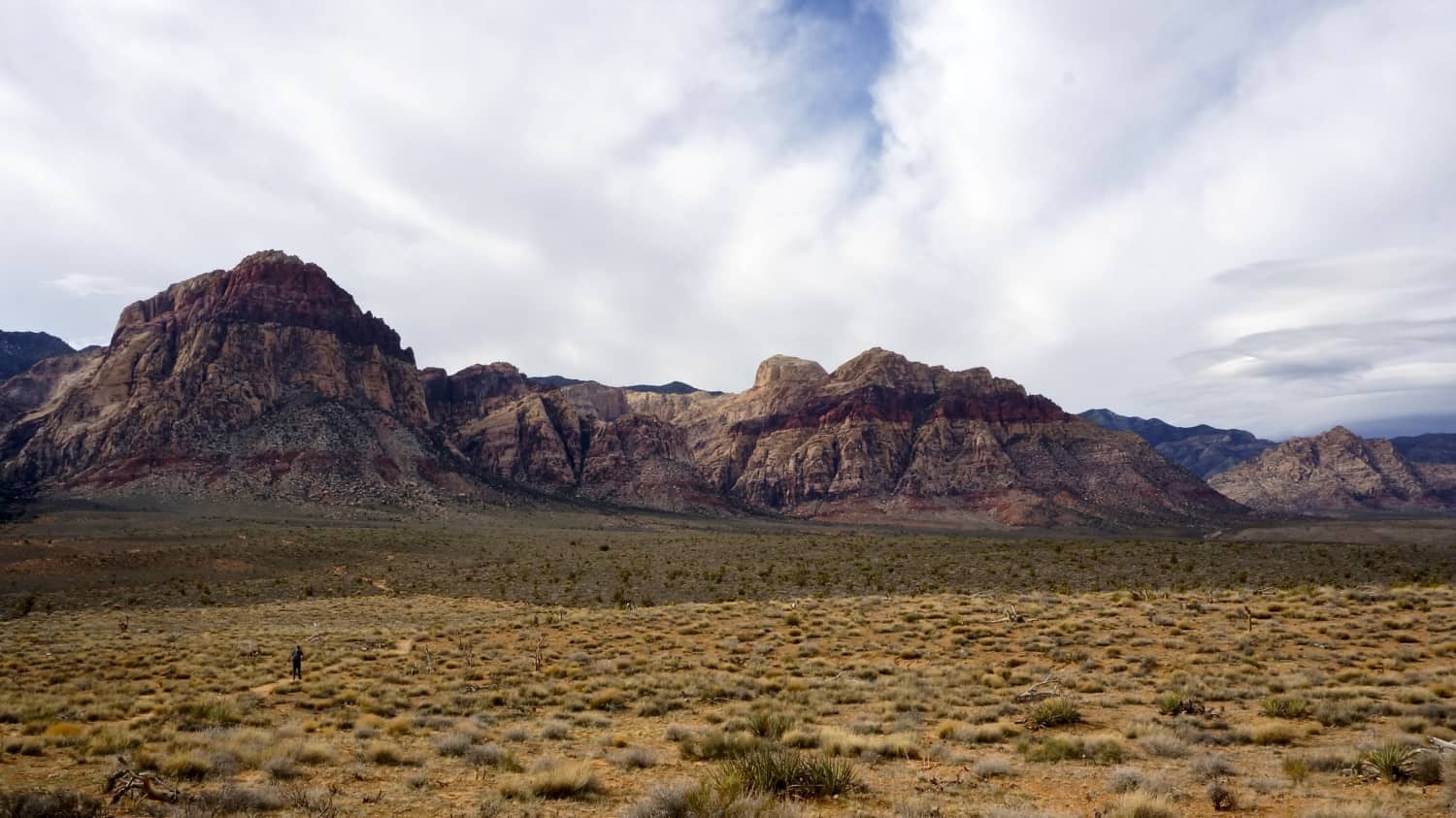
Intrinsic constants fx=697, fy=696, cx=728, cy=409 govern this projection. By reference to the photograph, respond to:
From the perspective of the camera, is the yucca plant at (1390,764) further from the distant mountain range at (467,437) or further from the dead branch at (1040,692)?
the distant mountain range at (467,437)

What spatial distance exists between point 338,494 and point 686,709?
345 ft

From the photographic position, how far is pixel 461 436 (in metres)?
162

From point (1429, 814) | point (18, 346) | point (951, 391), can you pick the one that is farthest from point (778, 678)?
point (18, 346)

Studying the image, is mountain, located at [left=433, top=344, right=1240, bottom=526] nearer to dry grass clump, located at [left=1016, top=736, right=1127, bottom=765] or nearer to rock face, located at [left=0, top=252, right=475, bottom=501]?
rock face, located at [left=0, top=252, right=475, bottom=501]

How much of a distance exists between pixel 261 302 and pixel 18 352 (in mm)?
112106

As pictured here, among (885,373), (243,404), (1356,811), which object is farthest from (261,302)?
(1356,811)

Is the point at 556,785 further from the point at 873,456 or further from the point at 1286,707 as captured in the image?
the point at 873,456

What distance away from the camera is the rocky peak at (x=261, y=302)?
5103 inches

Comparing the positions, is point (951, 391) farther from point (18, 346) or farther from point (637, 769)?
point (18, 346)

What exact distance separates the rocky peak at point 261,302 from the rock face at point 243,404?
10.2 inches

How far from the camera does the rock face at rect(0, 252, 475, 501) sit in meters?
106

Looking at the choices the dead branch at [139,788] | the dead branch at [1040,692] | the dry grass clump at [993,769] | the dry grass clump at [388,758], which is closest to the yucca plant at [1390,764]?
the dry grass clump at [993,769]

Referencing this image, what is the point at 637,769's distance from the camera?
9.72 meters

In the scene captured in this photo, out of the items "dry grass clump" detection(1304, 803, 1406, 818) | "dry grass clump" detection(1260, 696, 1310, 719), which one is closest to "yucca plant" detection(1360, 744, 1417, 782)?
"dry grass clump" detection(1304, 803, 1406, 818)
